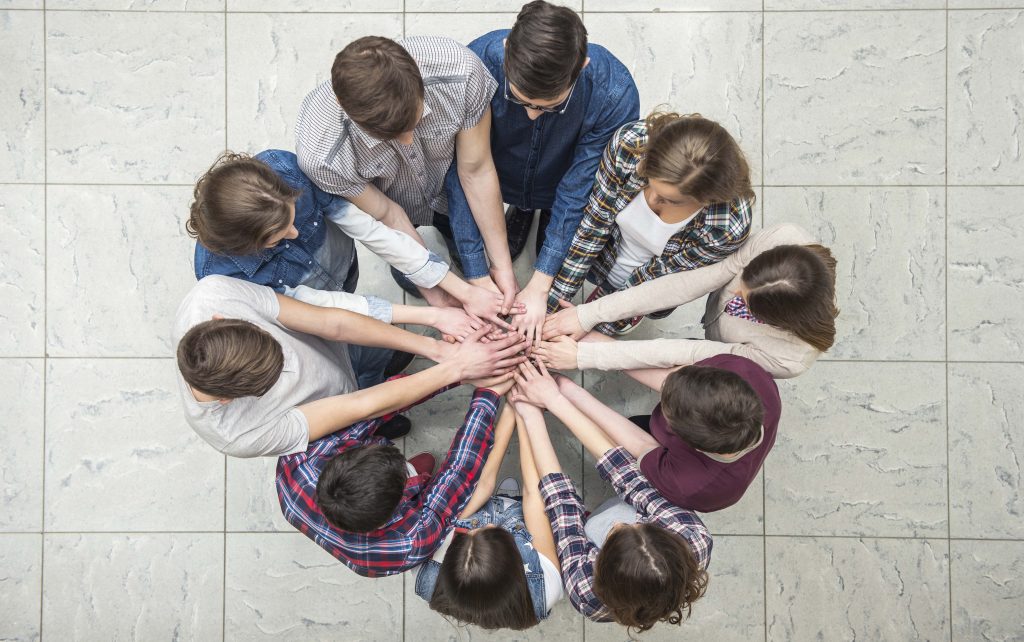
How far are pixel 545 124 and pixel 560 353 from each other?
74 centimetres

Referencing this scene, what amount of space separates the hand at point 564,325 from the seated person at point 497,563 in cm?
35

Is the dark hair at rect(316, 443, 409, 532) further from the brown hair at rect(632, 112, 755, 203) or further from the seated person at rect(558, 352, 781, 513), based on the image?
the brown hair at rect(632, 112, 755, 203)

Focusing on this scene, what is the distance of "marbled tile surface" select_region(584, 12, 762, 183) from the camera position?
8.61 ft

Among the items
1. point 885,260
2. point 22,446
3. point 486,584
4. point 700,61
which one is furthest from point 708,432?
point 22,446

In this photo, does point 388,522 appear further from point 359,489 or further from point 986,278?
point 986,278

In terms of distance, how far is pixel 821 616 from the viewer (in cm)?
261

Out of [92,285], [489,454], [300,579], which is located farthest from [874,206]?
[92,285]

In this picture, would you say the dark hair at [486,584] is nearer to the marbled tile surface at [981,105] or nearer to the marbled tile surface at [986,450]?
the marbled tile surface at [986,450]

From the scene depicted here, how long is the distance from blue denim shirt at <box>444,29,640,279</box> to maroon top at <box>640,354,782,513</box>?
63cm

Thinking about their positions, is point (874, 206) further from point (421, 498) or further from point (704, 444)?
point (421, 498)

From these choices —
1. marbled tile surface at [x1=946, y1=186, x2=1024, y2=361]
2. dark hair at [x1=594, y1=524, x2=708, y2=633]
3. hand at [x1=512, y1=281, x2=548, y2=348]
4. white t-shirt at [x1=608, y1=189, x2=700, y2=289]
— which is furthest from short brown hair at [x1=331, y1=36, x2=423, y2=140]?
marbled tile surface at [x1=946, y1=186, x2=1024, y2=361]

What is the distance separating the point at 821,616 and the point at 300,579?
209 cm

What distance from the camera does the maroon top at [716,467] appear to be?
69.1 inches

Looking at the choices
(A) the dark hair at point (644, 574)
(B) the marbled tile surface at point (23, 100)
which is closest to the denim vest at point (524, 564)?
(A) the dark hair at point (644, 574)
